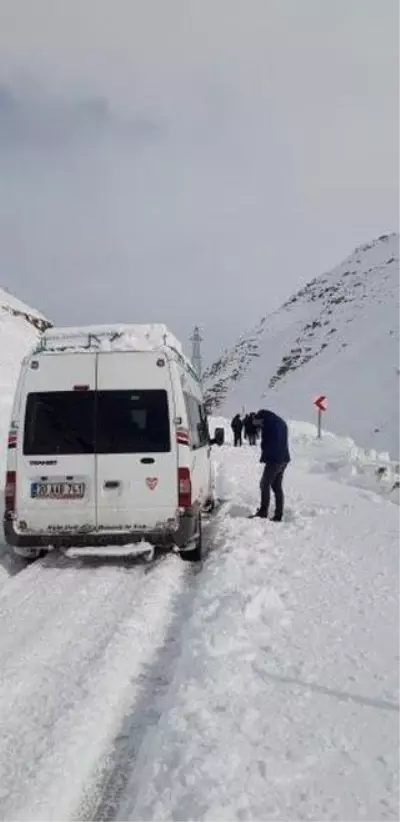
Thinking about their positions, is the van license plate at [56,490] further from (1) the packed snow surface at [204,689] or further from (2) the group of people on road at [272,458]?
(2) the group of people on road at [272,458]

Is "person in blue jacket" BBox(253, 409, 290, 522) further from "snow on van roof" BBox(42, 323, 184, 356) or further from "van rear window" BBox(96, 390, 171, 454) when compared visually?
"van rear window" BBox(96, 390, 171, 454)

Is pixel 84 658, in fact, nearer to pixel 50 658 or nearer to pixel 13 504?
pixel 50 658

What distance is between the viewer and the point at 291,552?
8367 mm

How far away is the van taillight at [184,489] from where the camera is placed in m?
8.06

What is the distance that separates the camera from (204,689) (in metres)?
4.34

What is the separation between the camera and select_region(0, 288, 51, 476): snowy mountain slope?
24.0 metres

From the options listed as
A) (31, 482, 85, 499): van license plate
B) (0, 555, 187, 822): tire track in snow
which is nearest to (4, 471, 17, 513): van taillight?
(31, 482, 85, 499): van license plate

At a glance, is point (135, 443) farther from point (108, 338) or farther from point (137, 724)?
point (137, 724)

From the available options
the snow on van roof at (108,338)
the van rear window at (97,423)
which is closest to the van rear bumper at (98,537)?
the van rear window at (97,423)

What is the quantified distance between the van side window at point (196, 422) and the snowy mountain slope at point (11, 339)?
5607 mm

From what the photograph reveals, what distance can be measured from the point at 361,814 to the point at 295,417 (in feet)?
235

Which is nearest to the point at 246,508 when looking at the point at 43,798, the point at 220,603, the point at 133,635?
the point at 220,603

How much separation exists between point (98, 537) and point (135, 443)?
1.13 metres

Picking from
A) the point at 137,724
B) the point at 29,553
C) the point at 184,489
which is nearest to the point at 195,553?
the point at 184,489
